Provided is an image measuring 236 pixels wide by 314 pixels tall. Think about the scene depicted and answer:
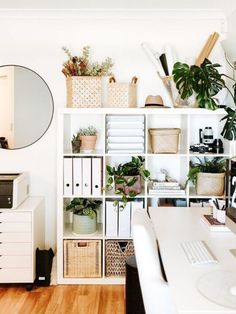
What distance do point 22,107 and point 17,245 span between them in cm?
126

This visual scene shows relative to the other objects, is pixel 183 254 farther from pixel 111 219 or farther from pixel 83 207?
pixel 83 207

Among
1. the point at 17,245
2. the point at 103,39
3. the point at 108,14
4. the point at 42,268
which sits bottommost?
the point at 42,268

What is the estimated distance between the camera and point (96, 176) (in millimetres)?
3229

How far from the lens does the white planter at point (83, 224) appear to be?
3.26 metres

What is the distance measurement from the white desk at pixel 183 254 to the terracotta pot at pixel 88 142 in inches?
33.7

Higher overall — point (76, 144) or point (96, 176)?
point (76, 144)

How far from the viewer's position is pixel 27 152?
360 centimetres

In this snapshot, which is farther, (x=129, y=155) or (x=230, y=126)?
(x=129, y=155)

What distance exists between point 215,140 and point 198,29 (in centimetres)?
103

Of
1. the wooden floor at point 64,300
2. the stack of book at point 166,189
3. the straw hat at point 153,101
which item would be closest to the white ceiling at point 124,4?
the straw hat at point 153,101

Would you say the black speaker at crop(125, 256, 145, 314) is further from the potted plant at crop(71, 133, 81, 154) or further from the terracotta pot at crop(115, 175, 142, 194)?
the potted plant at crop(71, 133, 81, 154)

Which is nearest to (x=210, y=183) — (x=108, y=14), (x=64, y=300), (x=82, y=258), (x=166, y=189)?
(x=166, y=189)

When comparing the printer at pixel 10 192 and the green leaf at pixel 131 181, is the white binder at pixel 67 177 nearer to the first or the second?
the printer at pixel 10 192

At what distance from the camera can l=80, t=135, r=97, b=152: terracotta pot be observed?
10.8 feet
